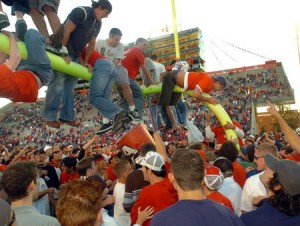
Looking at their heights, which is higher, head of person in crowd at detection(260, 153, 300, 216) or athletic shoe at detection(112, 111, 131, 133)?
athletic shoe at detection(112, 111, 131, 133)

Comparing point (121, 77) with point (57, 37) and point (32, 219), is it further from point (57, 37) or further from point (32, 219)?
point (32, 219)

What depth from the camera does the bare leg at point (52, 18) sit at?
165 inches

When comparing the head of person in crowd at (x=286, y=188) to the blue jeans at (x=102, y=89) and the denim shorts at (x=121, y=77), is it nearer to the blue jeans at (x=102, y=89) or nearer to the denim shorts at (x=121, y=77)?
the blue jeans at (x=102, y=89)

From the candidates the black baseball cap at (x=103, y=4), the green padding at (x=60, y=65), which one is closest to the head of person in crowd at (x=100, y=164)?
the green padding at (x=60, y=65)

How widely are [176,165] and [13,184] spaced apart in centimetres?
126

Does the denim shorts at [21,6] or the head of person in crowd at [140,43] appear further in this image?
the head of person in crowd at [140,43]

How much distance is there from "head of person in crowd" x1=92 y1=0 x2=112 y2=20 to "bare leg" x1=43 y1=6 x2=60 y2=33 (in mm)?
510

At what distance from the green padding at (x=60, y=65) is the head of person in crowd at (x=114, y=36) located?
32.2 inches

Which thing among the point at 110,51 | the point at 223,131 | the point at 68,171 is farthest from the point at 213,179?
the point at 223,131

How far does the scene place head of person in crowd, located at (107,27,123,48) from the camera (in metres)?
5.33

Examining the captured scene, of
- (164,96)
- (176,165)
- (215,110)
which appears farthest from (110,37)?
(176,165)

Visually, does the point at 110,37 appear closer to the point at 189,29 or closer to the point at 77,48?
the point at 77,48

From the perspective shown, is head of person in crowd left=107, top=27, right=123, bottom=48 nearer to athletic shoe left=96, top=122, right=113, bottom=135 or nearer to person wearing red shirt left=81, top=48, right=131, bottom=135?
person wearing red shirt left=81, top=48, right=131, bottom=135

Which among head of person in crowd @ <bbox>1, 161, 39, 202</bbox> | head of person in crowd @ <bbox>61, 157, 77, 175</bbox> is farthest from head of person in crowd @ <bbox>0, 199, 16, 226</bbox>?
head of person in crowd @ <bbox>61, 157, 77, 175</bbox>
